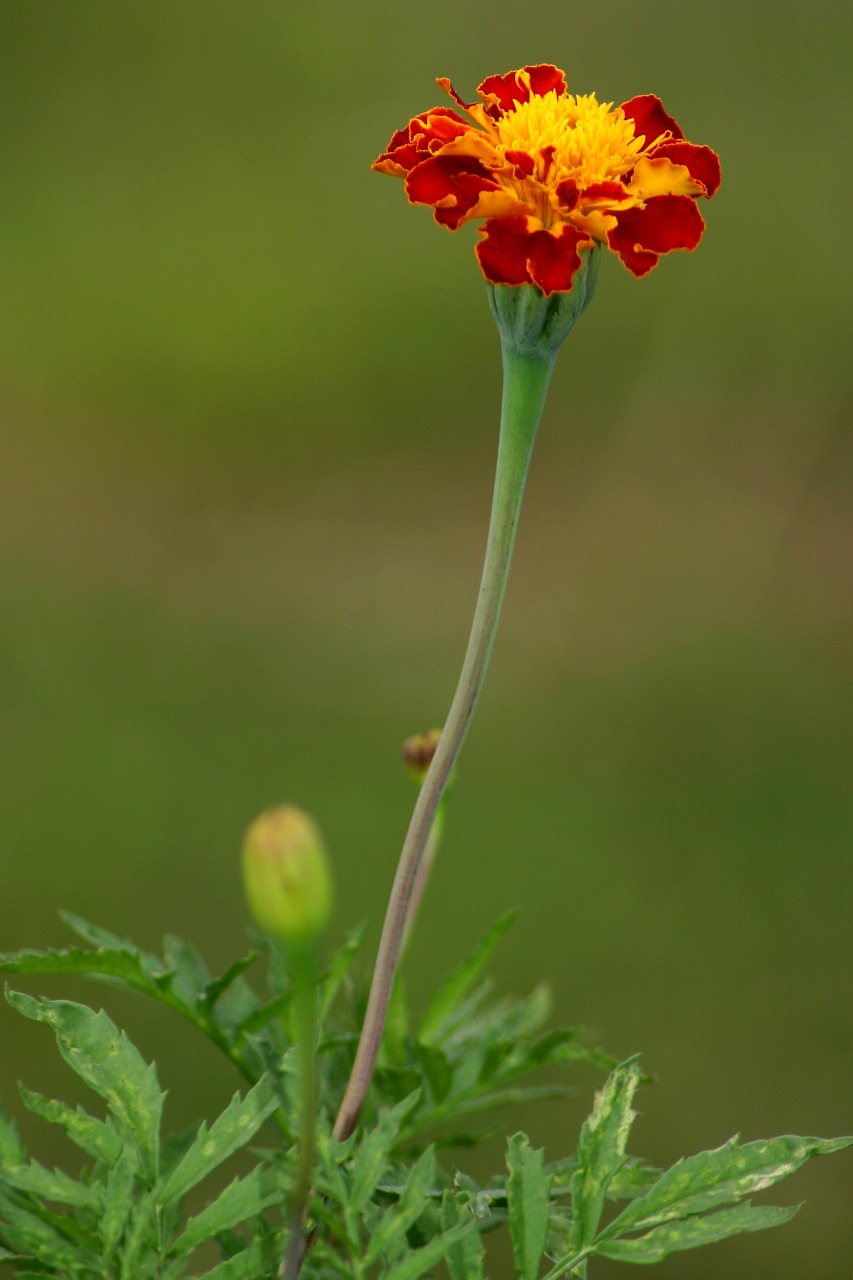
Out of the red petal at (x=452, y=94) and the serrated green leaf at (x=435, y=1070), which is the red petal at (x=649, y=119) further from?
the serrated green leaf at (x=435, y=1070)

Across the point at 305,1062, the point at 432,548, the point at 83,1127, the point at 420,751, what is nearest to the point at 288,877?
the point at 305,1062

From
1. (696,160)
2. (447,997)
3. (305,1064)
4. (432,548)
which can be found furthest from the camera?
(432,548)

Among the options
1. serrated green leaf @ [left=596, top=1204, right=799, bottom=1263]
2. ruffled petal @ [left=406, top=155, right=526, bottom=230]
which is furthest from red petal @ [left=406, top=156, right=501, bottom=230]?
serrated green leaf @ [left=596, top=1204, right=799, bottom=1263]

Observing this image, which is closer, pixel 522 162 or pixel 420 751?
pixel 522 162

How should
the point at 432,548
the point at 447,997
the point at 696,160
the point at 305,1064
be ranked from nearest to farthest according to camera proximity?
the point at 305,1064 < the point at 696,160 < the point at 447,997 < the point at 432,548

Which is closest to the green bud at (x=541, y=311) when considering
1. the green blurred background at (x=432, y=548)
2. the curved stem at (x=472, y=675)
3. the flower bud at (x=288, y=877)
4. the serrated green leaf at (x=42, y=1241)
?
the curved stem at (x=472, y=675)

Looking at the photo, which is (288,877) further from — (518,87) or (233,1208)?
(518,87)
